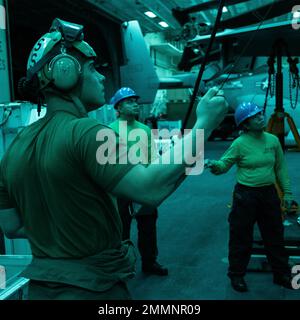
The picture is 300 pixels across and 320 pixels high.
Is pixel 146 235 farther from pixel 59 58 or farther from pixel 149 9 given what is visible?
pixel 149 9

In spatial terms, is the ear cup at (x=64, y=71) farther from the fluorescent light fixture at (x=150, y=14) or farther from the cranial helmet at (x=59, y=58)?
the fluorescent light fixture at (x=150, y=14)

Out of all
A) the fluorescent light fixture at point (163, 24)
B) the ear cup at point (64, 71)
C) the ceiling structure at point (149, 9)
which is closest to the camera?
the ear cup at point (64, 71)

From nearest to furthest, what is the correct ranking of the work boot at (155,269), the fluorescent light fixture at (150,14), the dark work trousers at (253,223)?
the dark work trousers at (253,223) → the work boot at (155,269) → the fluorescent light fixture at (150,14)

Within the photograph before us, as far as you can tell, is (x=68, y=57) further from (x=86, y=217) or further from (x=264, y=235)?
(x=264, y=235)

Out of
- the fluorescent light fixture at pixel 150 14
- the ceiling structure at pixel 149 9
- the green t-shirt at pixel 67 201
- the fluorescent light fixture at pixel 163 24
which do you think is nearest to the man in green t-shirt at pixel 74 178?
the green t-shirt at pixel 67 201

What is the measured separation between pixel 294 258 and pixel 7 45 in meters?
3.74

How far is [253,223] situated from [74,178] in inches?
111

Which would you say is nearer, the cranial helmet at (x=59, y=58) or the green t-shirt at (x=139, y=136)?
the cranial helmet at (x=59, y=58)

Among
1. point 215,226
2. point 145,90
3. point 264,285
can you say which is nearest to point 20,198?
point 264,285

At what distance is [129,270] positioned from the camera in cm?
152

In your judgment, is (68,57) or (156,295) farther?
(156,295)

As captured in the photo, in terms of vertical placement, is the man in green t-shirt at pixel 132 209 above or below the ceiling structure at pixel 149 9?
below

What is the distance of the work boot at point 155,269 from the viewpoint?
14.1 feet

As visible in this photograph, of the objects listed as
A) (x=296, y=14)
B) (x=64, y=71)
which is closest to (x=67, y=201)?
(x=64, y=71)
